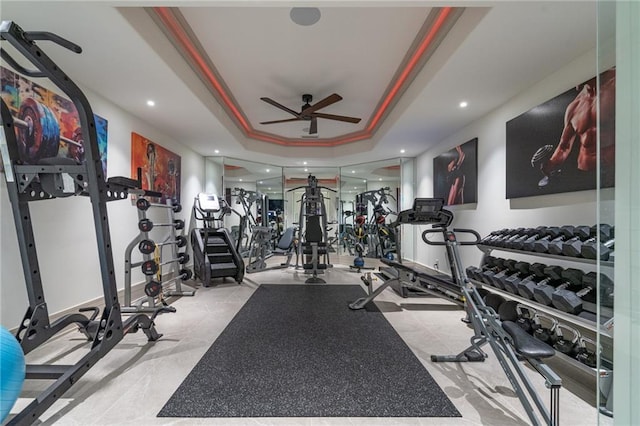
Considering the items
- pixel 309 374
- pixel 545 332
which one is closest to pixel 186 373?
pixel 309 374

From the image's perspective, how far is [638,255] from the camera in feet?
2.92

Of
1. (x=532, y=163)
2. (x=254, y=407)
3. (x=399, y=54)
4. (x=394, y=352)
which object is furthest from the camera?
(x=399, y=54)

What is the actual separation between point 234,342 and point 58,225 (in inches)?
93.8

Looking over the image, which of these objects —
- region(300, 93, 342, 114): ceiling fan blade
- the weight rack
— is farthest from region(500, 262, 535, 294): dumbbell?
the weight rack

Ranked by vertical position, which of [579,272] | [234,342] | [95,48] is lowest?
[234,342]

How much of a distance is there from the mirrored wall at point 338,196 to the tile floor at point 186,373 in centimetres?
287

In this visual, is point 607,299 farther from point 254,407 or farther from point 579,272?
point 254,407

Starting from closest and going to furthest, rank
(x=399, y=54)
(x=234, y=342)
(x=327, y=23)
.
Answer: (x=234, y=342) → (x=327, y=23) → (x=399, y=54)

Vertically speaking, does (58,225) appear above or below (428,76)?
below

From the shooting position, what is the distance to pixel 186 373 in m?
1.89

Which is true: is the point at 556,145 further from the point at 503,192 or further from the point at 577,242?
the point at 577,242

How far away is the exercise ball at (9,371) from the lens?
3.71 feet

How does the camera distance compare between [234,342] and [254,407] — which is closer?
[254,407]

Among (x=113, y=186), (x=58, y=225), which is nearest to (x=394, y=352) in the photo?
(x=113, y=186)
